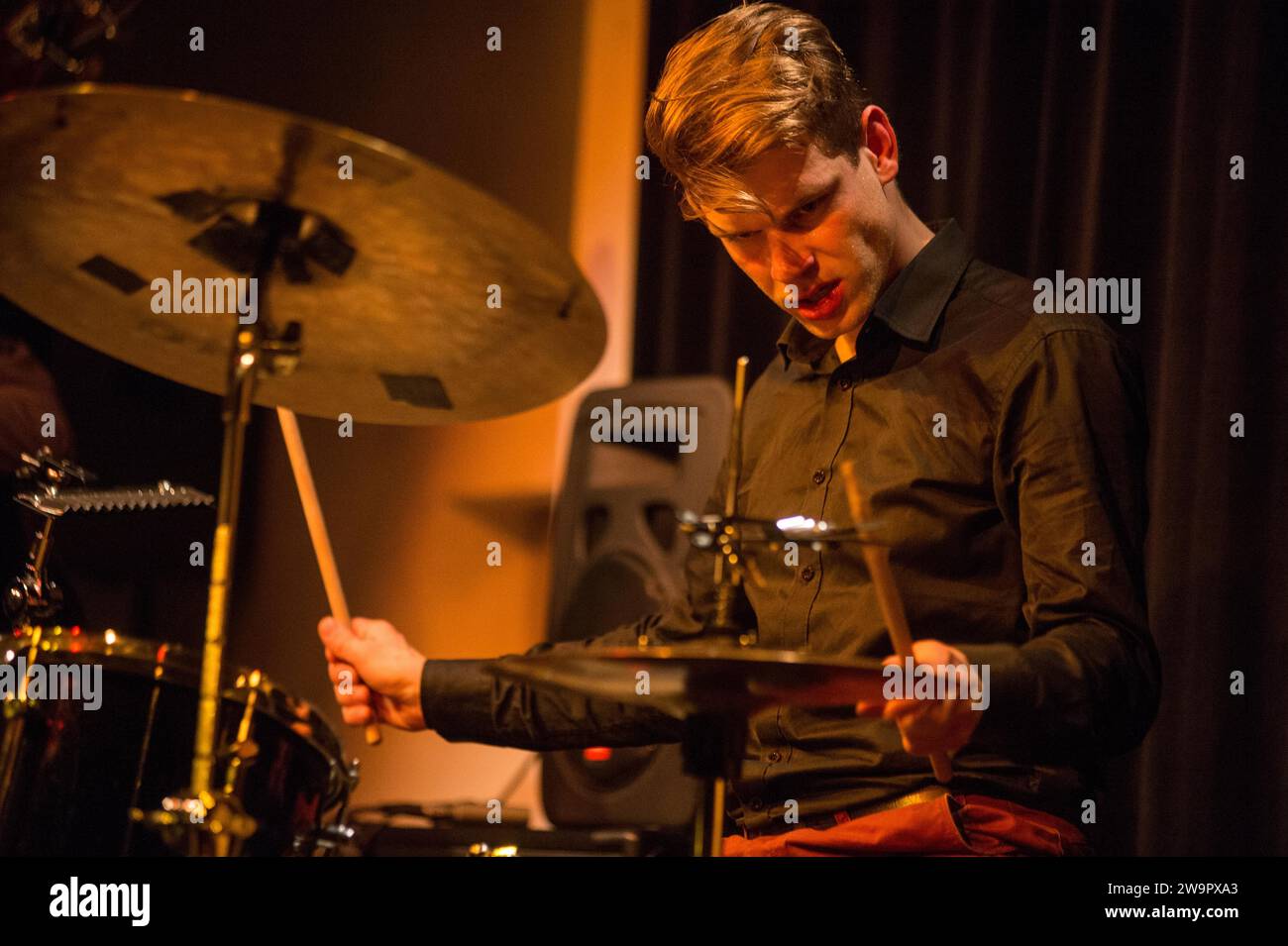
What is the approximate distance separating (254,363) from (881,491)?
1.92 feet

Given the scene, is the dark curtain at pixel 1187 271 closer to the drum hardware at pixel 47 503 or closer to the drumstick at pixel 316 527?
the drumstick at pixel 316 527

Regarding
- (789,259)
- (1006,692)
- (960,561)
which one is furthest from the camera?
(789,259)

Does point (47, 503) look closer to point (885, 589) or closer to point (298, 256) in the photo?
point (298, 256)

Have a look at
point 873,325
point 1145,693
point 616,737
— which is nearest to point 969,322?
point 873,325

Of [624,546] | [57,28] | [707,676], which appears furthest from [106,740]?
[624,546]

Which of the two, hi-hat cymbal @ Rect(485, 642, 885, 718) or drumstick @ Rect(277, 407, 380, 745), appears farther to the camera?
drumstick @ Rect(277, 407, 380, 745)

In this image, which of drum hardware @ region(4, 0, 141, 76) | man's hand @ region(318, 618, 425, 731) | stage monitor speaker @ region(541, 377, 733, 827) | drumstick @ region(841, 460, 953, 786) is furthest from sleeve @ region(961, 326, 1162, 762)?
drum hardware @ region(4, 0, 141, 76)

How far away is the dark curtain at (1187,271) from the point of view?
1.77m

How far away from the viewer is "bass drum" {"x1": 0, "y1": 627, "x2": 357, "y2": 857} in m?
1.21

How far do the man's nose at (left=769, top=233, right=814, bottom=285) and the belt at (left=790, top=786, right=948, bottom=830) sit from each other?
1.69 feet

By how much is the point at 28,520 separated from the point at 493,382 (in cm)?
81

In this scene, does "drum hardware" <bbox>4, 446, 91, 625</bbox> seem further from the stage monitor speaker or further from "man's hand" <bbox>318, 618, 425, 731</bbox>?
the stage monitor speaker

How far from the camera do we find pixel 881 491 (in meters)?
1.31

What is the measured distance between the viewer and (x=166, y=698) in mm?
1260
